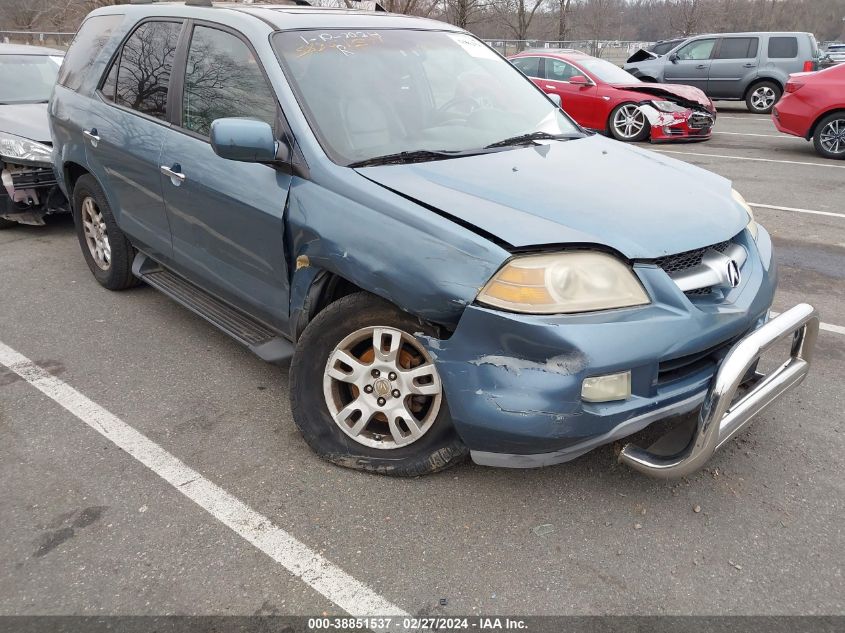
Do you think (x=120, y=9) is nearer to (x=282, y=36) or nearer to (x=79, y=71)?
(x=79, y=71)

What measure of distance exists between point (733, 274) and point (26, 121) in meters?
6.47

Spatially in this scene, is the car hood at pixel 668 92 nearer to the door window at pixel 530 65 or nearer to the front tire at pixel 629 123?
the front tire at pixel 629 123

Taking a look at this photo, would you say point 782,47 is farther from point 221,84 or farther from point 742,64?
point 221,84

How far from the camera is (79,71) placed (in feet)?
15.5

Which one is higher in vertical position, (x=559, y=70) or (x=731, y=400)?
(x=559, y=70)

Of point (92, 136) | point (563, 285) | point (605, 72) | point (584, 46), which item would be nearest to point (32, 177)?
point (92, 136)

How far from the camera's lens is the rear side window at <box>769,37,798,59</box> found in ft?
49.1

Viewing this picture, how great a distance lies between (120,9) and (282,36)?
1.93m

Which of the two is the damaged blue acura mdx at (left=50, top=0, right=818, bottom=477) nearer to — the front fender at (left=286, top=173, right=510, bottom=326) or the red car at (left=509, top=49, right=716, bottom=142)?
the front fender at (left=286, top=173, right=510, bottom=326)

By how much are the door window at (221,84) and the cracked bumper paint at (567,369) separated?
1508 millimetres

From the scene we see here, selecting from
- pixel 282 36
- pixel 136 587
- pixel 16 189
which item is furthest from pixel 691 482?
pixel 16 189

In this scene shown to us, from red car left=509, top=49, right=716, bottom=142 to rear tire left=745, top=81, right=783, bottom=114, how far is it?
15.9ft

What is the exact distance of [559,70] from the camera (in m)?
12.4

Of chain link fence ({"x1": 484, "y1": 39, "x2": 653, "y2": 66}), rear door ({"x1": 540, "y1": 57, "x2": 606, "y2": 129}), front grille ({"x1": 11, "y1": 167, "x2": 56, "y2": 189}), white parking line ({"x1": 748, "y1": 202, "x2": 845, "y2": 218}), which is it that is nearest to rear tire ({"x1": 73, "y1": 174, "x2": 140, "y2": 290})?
front grille ({"x1": 11, "y1": 167, "x2": 56, "y2": 189})
